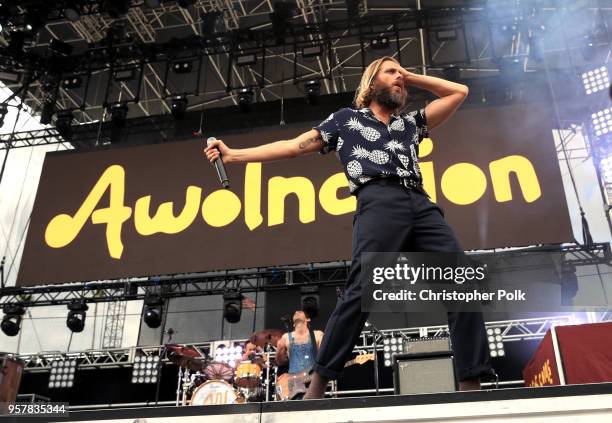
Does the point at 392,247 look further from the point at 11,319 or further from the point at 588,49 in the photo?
the point at 11,319

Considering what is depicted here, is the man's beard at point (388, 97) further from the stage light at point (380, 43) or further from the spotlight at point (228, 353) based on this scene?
the spotlight at point (228, 353)

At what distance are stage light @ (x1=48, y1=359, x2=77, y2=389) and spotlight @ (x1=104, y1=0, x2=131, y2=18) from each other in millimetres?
5849

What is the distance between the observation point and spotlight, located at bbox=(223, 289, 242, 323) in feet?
28.0

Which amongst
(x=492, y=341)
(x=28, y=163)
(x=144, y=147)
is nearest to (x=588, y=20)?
(x=492, y=341)

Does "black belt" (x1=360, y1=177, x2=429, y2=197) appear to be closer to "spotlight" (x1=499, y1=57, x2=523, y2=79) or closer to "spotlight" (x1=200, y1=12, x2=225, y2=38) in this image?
"spotlight" (x1=499, y1=57, x2=523, y2=79)

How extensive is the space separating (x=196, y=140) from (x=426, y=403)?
750 cm

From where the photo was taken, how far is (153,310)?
8953 mm

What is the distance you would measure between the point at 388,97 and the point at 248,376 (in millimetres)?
5191

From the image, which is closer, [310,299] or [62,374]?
[310,299]

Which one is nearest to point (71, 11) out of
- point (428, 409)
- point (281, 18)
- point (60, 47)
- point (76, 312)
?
point (60, 47)

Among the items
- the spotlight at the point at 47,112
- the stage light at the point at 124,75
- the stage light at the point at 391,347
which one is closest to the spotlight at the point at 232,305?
the stage light at the point at 391,347

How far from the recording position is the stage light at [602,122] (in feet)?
29.1

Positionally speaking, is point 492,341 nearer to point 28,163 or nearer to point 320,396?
point 320,396

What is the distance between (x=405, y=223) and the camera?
84.9 inches
